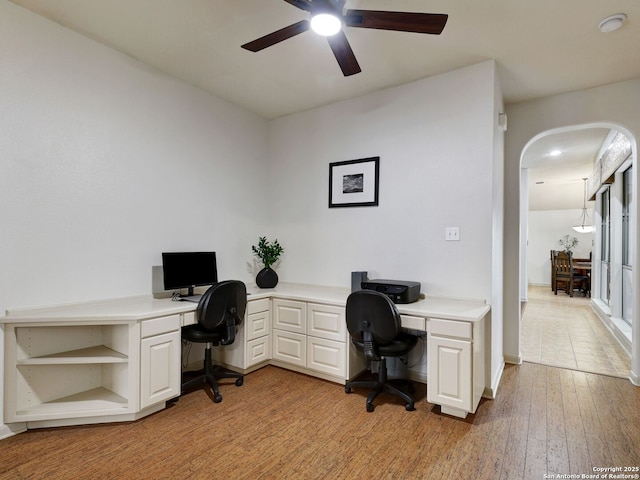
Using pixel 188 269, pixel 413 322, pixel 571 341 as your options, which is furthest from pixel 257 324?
pixel 571 341

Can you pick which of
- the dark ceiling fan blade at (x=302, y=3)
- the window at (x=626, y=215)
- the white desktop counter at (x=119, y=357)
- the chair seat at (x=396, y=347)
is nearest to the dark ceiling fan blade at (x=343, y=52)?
the dark ceiling fan blade at (x=302, y=3)

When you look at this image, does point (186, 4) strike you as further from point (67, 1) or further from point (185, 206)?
point (185, 206)

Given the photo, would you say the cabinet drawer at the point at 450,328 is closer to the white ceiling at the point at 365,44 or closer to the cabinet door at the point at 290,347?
the cabinet door at the point at 290,347

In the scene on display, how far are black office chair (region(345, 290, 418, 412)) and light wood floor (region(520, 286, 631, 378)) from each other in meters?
1.96

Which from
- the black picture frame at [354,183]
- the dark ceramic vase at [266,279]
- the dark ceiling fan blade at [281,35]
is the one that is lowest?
the dark ceramic vase at [266,279]

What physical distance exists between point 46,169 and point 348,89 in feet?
8.32

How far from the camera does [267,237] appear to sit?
4.15 meters

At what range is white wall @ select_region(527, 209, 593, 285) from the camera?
9945 millimetres

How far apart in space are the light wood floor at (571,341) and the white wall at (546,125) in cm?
44

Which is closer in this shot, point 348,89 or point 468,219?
point 468,219

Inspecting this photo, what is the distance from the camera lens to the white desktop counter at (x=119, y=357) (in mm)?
2195

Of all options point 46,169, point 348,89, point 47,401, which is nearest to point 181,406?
point 47,401

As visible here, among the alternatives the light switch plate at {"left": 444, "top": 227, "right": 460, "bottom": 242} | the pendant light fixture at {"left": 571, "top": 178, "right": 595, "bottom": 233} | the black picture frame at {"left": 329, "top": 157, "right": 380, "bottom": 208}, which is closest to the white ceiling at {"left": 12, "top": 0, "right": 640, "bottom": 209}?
the black picture frame at {"left": 329, "top": 157, "right": 380, "bottom": 208}

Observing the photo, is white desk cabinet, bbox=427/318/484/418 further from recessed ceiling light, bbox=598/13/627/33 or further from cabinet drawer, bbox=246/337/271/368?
recessed ceiling light, bbox=598/13/627/33
